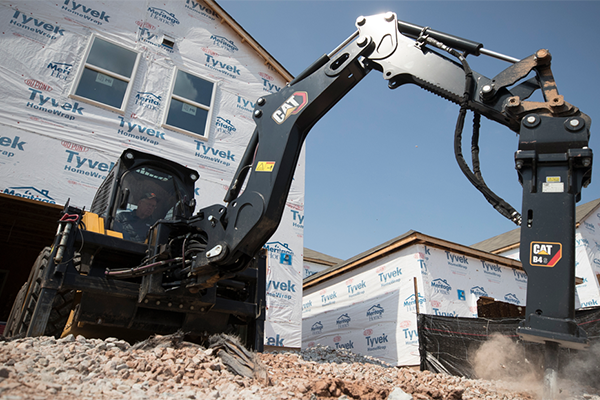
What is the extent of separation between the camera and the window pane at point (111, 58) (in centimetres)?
1106

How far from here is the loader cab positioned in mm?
5609

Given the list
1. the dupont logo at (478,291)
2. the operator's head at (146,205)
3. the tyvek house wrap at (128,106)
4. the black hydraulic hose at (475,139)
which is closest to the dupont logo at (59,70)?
the tyvek house wrap at (128,106)

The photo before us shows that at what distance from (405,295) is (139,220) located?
30.7 ft

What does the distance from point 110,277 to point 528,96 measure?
4.72 metres

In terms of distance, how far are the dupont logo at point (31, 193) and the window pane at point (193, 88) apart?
4.68 meters

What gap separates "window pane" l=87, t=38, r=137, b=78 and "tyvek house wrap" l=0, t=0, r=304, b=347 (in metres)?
0.20

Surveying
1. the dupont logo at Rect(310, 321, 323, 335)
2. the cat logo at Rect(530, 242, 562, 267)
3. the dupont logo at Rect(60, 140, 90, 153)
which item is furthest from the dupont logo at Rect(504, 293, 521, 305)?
the dupont logo at Rect(60, 140, 90, 153)

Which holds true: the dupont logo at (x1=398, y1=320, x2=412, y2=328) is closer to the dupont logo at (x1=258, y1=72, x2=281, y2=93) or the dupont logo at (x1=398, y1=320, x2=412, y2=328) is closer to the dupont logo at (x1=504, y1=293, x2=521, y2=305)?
the dupont logo at (x1=504, y1=293, x2=521, y2=305)

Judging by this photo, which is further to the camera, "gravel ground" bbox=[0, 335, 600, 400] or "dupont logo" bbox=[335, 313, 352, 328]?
"dupont logo" bbox=[335, 313, 352, 328]

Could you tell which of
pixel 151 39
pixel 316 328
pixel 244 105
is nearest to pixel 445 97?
pixel 244 105

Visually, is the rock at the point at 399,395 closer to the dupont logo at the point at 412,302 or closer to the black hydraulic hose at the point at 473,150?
the black hydraulic hose at the point at 473,150

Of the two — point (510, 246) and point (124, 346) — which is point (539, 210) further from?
point (510, 246)

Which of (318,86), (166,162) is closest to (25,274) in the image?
(166,162)

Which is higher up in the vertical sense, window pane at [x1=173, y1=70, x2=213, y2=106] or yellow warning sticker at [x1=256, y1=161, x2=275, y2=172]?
window pane at [x1=173, y1=70, x2=213, y2=106]
